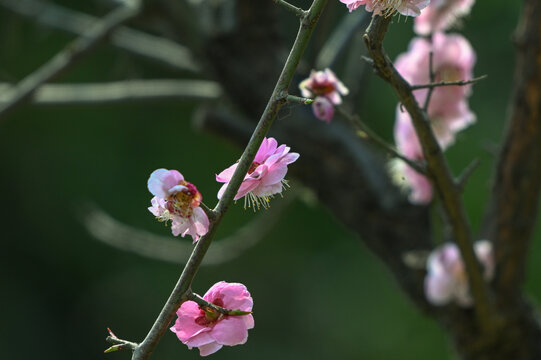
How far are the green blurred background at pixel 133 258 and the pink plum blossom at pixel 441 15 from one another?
3.27 m

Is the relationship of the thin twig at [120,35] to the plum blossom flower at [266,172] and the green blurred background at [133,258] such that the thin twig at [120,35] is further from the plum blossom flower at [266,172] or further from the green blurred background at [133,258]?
the green blurred background at [133,258]

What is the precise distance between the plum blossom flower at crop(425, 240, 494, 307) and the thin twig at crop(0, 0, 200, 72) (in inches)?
23.2

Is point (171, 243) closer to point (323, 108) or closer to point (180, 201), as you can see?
point (323, 108)

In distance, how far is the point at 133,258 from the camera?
514 cm

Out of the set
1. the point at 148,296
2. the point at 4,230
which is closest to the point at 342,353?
the point at 148,296

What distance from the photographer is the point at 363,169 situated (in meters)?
1.20

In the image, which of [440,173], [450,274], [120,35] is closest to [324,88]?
[440,173]

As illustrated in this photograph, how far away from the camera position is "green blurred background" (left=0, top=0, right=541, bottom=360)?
4.51 meters

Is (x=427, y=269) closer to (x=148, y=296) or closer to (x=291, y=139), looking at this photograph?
(x=291, y=139)

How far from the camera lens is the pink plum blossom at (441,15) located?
3.03ft

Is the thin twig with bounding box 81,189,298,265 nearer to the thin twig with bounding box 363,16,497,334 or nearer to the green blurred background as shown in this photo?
the thin twig with bounding box 363,16,497,334

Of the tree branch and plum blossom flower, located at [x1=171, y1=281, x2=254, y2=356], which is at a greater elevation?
the tree branch

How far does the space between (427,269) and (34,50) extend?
398cm

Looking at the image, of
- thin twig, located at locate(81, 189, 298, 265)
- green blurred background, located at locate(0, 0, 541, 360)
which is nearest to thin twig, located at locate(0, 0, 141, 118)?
thin twig, located at locate(81, 189, 298, 265)
